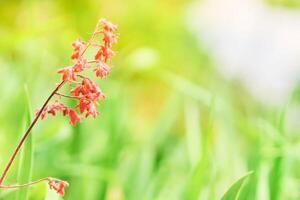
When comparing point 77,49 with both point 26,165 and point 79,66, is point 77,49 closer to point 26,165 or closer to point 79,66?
point 79,66

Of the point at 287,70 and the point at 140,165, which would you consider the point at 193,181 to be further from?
the point at 287,70

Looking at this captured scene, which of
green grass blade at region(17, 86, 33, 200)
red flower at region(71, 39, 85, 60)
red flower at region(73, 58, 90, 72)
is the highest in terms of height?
red flower at region(71, 39, 85, 60)

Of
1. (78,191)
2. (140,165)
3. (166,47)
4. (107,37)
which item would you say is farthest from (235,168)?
(166,47)

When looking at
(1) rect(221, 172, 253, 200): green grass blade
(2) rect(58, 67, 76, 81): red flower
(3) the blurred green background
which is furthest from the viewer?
(3) the blurred green background

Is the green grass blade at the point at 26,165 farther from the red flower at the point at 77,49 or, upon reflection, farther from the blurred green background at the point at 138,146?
the red flower at the point at 77,49

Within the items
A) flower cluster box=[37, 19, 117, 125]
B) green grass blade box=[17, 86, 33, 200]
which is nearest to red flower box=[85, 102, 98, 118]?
flower cluster box=[37, 19, 117, 125]

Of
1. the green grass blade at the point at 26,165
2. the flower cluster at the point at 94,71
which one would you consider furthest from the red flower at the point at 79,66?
the green grass blade at the point at 26,165

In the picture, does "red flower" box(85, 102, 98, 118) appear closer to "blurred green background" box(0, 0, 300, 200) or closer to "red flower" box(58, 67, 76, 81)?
"red flower" box(58, 67, 76, 81)

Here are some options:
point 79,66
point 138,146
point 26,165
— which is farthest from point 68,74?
point 138,146

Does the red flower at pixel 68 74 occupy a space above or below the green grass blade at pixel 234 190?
above
